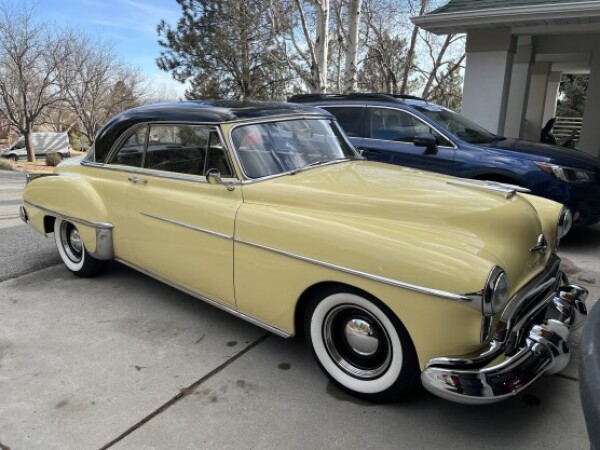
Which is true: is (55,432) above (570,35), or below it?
below

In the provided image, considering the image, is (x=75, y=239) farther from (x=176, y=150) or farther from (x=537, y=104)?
(x=537, y=104)

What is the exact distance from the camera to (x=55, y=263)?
495cm

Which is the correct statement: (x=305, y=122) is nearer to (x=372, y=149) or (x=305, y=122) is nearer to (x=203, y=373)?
(x=203, y=373)

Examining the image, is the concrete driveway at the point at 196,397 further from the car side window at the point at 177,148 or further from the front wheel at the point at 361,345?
the car side window at the point at 177,148

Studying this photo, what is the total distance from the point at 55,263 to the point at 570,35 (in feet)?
37.2

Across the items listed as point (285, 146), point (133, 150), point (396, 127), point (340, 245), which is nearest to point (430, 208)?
point (340, 245)

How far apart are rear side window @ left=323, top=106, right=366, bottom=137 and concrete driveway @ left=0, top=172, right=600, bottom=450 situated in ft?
11.6

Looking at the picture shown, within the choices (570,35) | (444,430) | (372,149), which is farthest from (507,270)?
(570,35)

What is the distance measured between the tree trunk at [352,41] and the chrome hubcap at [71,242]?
294 inches

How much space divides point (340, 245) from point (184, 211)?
53.1 inches

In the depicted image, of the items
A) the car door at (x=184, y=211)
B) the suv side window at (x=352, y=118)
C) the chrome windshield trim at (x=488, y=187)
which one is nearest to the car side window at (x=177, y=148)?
the car door at (x=184, y=211)

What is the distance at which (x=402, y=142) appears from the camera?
6.04 metres

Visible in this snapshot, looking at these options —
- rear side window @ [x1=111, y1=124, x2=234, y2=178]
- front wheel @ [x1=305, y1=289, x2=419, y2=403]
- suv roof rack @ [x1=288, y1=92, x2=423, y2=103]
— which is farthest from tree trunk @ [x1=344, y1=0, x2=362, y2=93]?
front wheel @ [x1=305, y1=289, x2=419, y2=403]

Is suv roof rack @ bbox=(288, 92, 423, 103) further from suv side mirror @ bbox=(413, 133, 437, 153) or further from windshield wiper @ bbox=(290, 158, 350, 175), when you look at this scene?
windshield wiper @ bbox=(290, 158, 350, 175)
